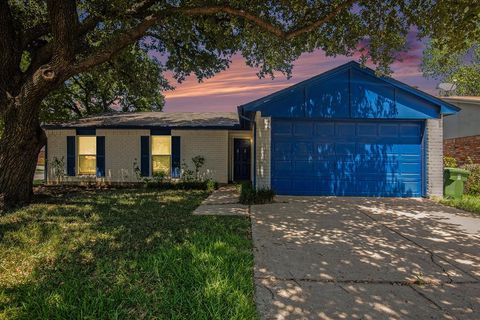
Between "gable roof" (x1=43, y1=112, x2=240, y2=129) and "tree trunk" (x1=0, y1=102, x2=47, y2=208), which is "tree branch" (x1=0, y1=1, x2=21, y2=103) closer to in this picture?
"tree trunk" (x1=0, y1=102, x2=47, y2=208)

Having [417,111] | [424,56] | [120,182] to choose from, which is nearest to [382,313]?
[417,111]

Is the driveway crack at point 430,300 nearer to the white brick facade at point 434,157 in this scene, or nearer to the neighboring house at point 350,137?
the neighboring house at point 350,137

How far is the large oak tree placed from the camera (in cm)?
775

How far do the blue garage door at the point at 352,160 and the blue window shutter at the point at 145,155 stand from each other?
286 inches

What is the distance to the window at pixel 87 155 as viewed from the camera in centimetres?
1574

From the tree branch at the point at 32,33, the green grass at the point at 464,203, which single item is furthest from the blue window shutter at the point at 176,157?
the green grass at the point at 464,203

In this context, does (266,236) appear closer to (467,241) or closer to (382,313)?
(382,313)

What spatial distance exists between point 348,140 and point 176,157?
28.0 ft

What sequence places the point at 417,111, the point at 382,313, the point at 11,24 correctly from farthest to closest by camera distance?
the point at 417,111 → the point at 11,24 → the point at 382,313

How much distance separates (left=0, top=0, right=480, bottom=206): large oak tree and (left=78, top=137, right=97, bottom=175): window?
18.5 ft

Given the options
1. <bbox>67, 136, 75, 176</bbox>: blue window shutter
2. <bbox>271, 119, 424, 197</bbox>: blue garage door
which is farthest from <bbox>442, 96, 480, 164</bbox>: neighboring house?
<bbox>67, 136, 75, 176</bbox>: blue window shutter

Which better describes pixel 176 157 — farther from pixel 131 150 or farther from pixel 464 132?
pixel 464 132

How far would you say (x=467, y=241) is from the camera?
18.9 ft

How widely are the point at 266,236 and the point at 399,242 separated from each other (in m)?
2.52
